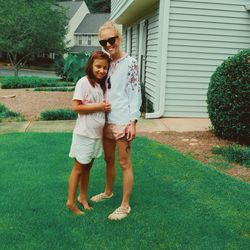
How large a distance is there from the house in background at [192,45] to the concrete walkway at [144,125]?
448 millimetres

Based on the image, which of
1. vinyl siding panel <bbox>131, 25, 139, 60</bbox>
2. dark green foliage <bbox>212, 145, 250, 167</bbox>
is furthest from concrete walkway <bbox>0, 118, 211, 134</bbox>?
vinyl siding panel <bbox>131, 25, 139, 60</bbox>

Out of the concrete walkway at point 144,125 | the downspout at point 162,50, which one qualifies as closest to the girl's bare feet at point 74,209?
the concrete walkway at point 144,125

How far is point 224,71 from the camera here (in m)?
7.16

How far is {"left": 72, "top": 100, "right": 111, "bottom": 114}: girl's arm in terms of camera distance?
12.2ft

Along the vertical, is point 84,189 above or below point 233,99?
below

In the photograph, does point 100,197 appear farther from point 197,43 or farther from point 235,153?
point 197,43

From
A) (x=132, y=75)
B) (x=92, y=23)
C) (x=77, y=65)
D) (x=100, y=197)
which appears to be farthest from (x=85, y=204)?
(x=92, y=23)

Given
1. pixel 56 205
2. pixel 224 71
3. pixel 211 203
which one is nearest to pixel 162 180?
Answer: pixel 211 203

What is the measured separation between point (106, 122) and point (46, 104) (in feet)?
28.9

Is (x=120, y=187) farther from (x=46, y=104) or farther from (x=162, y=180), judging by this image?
(x=46, y=104)

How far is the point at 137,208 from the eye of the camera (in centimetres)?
427

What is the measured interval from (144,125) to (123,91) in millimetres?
4926

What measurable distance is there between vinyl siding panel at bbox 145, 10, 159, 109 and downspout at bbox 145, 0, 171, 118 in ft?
3.28

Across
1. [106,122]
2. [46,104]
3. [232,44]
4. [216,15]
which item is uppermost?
[216,15]
